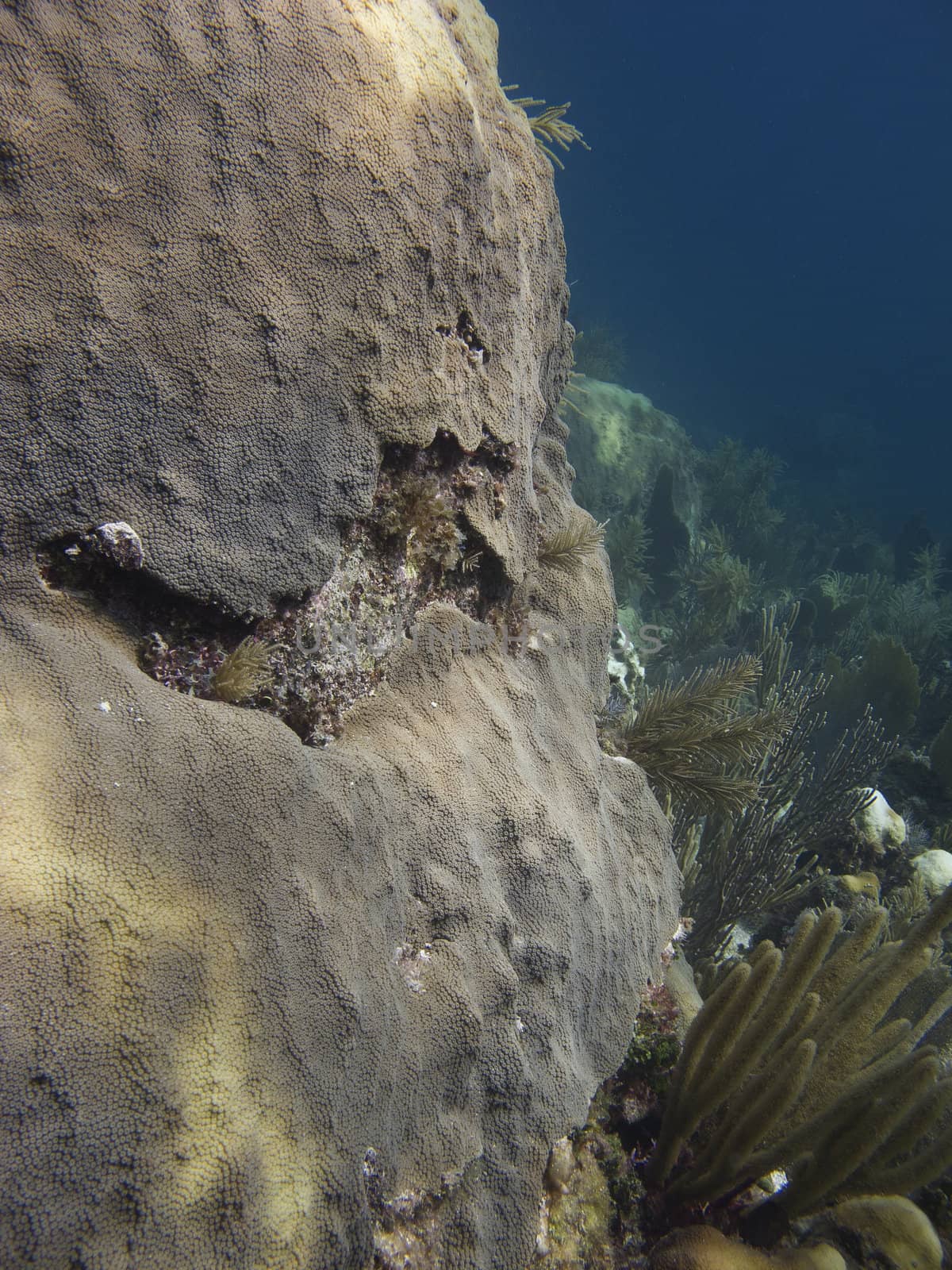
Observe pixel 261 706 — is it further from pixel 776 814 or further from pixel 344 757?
pixel 776 814

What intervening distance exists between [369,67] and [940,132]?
4152 inches

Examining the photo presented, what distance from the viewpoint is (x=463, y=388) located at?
2119 mm

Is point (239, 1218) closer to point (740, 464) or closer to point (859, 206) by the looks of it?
point (740, 464)

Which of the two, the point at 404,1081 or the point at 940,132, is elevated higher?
the point at 940,132

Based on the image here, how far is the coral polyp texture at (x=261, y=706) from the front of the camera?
1.14m

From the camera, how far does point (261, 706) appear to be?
1664 millimetres

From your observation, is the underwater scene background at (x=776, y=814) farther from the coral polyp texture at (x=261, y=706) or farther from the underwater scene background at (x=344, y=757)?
the coral polyp texture at (x=261, y=706)

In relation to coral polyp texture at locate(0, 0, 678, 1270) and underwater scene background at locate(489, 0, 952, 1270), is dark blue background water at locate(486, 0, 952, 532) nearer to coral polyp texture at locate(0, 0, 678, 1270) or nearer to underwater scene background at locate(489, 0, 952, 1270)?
A: underwater scene background at locate(489, 0, 952, 1270)

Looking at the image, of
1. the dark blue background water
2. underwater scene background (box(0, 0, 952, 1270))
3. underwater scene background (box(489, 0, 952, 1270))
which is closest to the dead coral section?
underwater scene background (box(0, 0, 952, 1270))

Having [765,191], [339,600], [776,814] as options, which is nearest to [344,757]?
[339,600]

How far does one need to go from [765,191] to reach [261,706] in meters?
95.1

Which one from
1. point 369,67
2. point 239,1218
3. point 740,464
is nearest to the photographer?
point 239,1218

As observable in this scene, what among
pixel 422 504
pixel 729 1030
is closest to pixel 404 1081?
pixel 729 1030

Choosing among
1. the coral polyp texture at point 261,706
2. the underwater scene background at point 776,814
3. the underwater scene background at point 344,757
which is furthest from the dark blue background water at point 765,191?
the coral polyp texture at point 261,706
